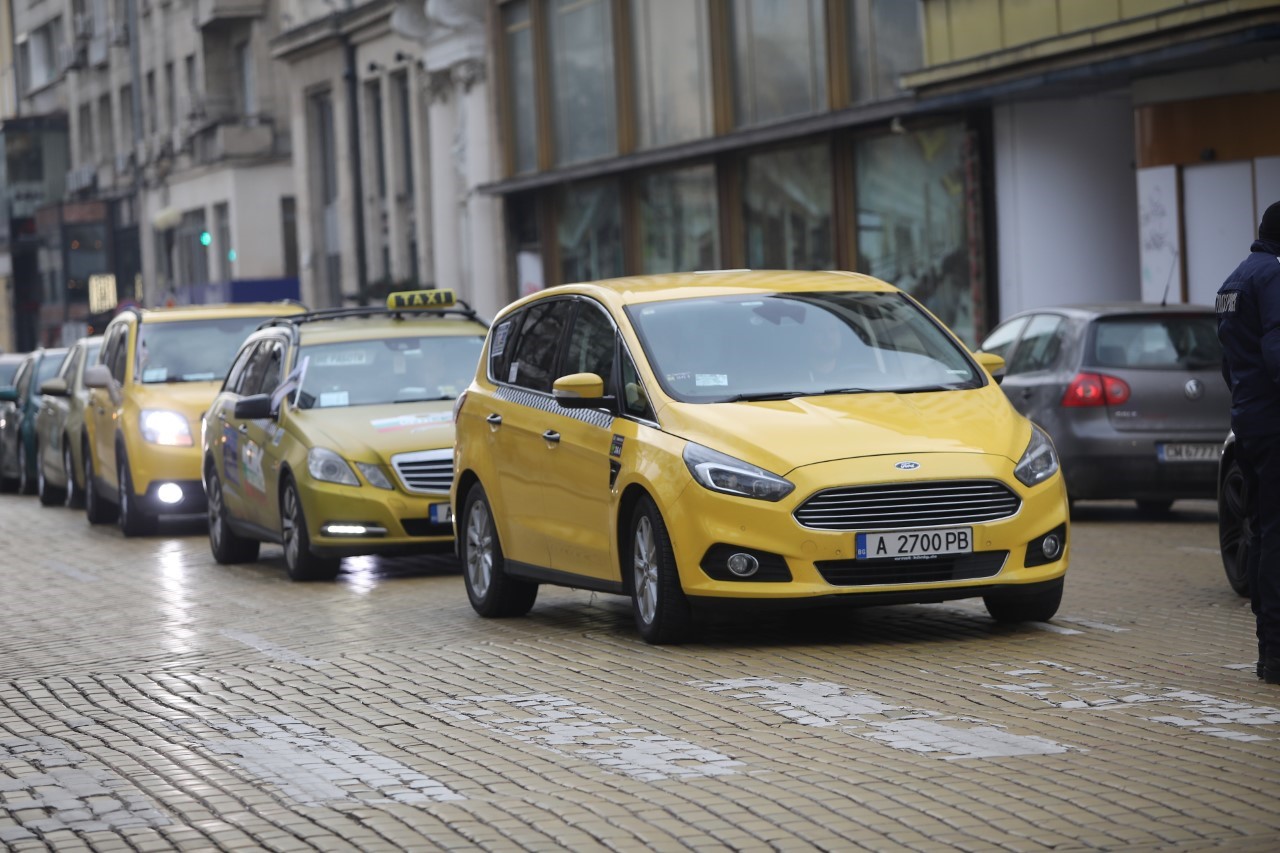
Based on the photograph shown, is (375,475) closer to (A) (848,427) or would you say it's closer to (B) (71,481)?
(A) (848,427)

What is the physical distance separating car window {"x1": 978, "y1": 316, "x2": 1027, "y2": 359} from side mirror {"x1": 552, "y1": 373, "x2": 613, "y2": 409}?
8.06 meters

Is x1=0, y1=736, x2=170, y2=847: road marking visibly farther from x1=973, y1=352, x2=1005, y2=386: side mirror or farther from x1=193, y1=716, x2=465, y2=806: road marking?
x1=973, y1=352, x2=1005, y2=386: side mirror

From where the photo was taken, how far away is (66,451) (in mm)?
24031

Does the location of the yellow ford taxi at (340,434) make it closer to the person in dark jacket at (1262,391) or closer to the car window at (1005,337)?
the car window at (1005,337)

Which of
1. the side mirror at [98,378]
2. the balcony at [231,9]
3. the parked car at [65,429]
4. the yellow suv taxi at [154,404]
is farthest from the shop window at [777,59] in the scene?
the balcony at [231,9]

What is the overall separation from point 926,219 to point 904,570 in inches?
753

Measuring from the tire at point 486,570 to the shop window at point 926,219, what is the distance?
15939 mm

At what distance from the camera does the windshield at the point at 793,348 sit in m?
10.8

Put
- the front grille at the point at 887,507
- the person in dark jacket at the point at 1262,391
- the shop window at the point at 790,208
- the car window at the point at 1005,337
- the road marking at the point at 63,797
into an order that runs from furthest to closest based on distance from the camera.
→ the shop window at the point at 790,208, the car window at the point at 1005,337, the front grille at the point at 887,507, the person in dark jacket at the point at 1262,391, the road marking at the point at 63,797

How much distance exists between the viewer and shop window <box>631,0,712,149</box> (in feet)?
109

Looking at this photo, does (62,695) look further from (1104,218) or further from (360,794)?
(1104,218)

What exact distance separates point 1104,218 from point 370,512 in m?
15.2

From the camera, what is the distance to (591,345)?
11461 mm

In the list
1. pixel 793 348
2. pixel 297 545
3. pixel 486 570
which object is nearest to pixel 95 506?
pixel 297 545
